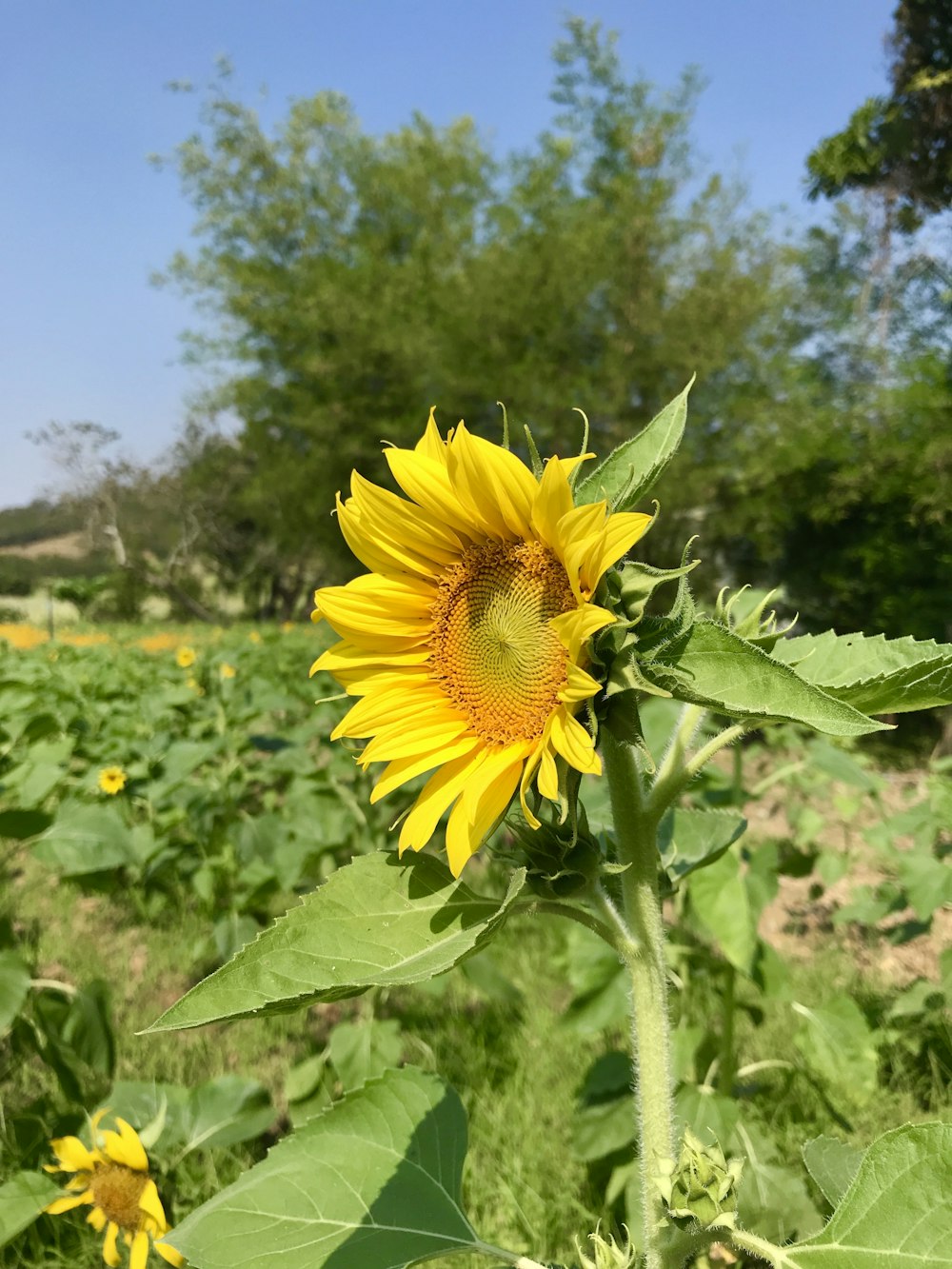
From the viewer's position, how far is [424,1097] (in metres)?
1.05

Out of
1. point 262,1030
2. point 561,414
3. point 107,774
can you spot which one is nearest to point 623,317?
point 561,414

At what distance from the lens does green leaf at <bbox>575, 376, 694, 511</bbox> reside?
0.78m

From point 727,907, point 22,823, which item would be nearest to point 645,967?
point 727,907

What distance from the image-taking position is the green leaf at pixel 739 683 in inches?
24.5

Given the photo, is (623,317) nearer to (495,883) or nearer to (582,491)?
(495,883)

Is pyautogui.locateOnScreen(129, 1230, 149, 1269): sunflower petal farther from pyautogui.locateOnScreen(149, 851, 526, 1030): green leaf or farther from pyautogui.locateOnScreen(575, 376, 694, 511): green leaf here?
pyautogui.locateOnScreen(575, 376, 694, 511): green leaf

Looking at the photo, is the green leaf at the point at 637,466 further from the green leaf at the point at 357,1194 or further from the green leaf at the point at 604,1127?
the green leaf at the point at 604,1127

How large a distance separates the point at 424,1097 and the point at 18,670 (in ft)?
16.5

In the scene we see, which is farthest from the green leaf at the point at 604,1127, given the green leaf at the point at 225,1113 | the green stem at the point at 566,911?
the green stem at the point at 566,911

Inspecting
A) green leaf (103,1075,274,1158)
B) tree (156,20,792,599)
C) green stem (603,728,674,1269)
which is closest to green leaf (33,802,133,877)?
green leaf (103,1075,274,1158)

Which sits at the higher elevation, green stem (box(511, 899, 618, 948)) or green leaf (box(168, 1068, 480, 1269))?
green stem (box(511, 899, 618, 948))

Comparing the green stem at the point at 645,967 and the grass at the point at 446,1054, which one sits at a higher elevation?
the green stem at the point at 645,967

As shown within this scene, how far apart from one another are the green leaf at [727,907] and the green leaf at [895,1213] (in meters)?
0.94

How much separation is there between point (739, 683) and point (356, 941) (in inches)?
15.1
